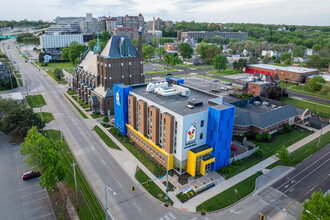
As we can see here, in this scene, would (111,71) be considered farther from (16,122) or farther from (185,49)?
(185,49)

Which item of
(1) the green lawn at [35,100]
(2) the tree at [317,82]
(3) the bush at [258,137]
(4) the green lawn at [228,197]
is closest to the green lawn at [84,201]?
(4) the green lawn at [228,197]

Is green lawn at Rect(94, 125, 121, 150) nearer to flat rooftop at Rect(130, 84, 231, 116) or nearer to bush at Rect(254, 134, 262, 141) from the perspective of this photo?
flat rooftop at Rect(130, 84, 231, 116)

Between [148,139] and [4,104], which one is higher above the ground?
[4,104]

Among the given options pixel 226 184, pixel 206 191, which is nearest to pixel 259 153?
pixel 226 184

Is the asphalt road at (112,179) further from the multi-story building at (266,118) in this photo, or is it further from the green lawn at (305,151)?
the multi-story building at (266,118)

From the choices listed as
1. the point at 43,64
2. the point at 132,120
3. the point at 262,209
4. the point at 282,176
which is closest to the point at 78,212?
the point at 132,120

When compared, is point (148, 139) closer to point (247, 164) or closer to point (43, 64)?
point (247, 164)

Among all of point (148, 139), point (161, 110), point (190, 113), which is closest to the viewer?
point (190, 113)
